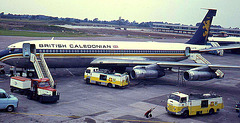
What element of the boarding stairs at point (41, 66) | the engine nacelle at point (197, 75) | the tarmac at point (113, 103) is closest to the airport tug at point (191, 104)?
the tarmac at point (113, 103)

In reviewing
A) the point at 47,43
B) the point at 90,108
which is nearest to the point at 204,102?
the point at 90,108

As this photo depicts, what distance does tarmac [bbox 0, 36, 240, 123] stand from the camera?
74.0ft

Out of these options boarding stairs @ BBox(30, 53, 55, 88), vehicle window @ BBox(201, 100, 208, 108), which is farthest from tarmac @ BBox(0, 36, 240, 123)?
boarding stairs @ BBox(30, 53, 55, 88)

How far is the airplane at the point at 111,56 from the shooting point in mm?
35719

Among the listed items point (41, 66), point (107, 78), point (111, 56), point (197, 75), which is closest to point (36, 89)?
point (41, 66)

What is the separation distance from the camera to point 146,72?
36.1m

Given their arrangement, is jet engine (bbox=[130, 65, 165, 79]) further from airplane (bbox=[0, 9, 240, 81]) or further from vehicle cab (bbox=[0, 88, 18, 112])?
vehicle cab (bbox=[0, 88, 18, 112])

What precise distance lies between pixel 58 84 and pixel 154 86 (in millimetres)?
12980

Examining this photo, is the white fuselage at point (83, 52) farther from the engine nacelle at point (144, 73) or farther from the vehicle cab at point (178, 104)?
the vehicle cab at point (178, 104)

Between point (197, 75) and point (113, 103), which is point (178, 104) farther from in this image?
point (197, 75)

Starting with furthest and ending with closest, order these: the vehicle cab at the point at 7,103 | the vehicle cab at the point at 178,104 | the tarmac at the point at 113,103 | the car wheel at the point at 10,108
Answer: the vehicle cab at the point at 178,104, the car wheel at the point at 10,108, the vehicle cab at the point at 7,103, the tarmac at the point at 113,103

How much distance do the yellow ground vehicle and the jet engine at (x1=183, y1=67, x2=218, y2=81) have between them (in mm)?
7825

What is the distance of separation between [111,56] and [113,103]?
624 inches

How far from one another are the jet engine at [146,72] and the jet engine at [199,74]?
13.0ft
